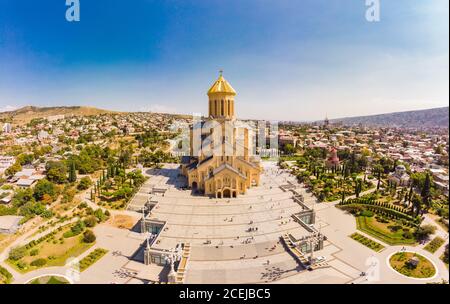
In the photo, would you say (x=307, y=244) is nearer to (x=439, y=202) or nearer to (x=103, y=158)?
(x=439, y=202)

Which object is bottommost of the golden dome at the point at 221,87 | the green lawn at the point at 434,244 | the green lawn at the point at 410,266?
the green lawn at the point at 410,266

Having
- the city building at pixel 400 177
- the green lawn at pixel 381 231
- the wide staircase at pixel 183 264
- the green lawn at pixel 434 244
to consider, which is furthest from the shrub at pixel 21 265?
the city building at pixel 400 177

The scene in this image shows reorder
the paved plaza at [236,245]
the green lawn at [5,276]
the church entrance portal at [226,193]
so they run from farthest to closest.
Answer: the church entrance portal at [226,193]
the green lawn at [5,276]
the paved plaza at [236,245]

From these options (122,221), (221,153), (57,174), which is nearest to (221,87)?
(221,153)

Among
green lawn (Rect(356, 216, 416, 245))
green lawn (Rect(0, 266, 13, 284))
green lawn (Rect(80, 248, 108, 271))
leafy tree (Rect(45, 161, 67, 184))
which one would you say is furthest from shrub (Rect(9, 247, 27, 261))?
green lawn (Rect(356, 216, 416, 245))

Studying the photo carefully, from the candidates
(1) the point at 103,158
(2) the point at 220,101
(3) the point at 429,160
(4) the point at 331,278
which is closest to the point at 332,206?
(4) the point at 331,278

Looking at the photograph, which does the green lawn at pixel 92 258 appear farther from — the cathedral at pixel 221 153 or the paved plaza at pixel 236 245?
the cathedral at pixel 221 153
